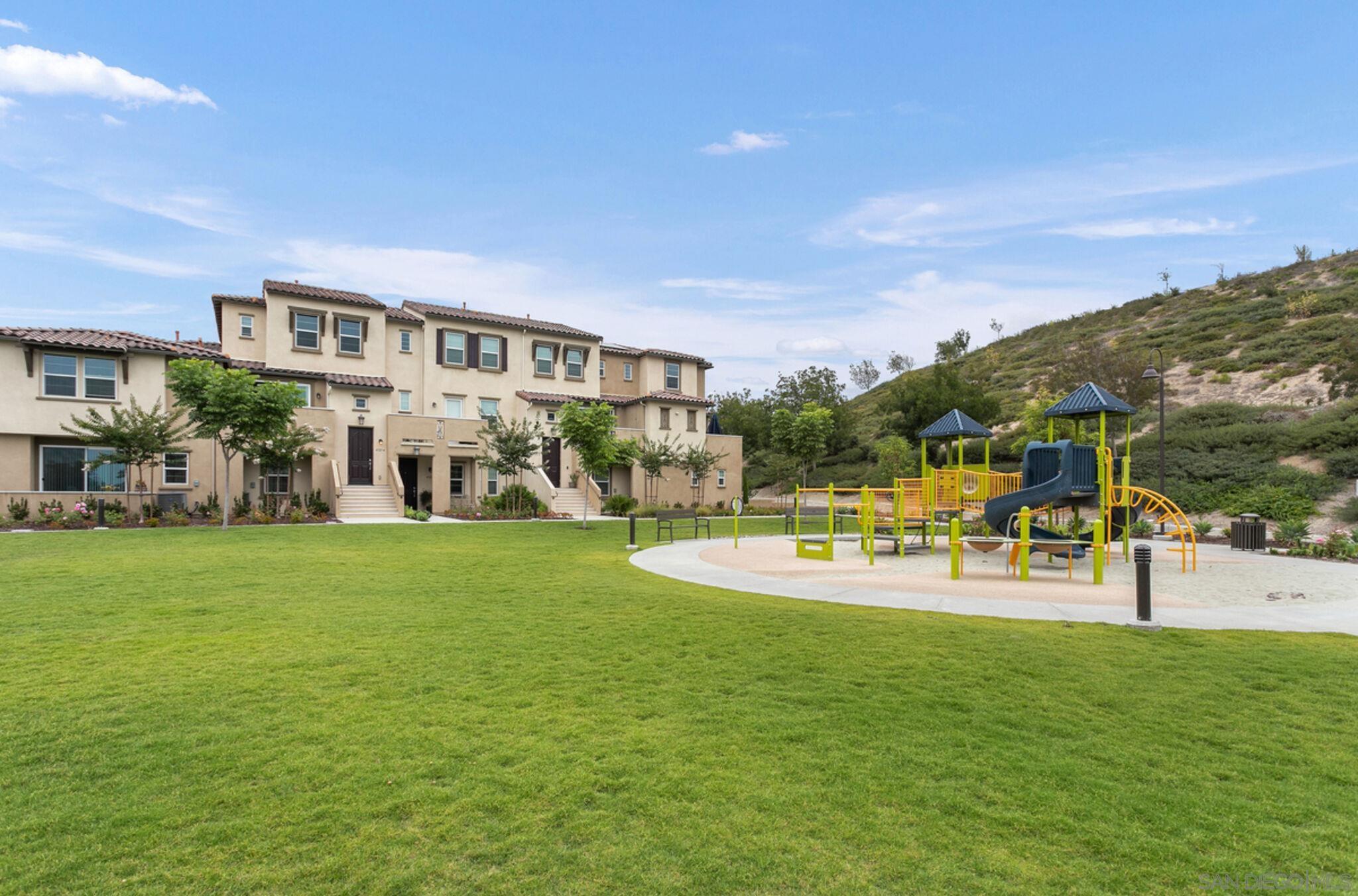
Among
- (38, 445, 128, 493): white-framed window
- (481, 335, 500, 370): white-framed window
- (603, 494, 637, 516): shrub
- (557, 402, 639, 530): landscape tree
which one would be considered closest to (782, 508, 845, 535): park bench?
(557, 402, 639, 530): landscape tree

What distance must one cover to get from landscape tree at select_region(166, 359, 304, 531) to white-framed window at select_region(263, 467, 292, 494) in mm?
4607

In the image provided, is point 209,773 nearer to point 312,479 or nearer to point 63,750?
point 63,750

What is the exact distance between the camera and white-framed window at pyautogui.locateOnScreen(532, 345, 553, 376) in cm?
3750

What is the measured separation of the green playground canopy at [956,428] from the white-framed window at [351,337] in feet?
85.2

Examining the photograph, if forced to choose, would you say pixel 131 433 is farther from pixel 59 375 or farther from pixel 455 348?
pixel 455 348

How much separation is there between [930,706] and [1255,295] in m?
76.3

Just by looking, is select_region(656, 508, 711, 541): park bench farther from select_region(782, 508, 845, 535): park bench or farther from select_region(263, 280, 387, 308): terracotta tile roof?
select_region(263, 280, 387, 308): terracotta tile roof

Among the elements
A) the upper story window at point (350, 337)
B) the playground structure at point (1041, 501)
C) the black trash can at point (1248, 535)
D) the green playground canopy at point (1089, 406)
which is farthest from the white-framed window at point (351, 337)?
the black trash can at point (1248, 535)

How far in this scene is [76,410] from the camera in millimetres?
26078

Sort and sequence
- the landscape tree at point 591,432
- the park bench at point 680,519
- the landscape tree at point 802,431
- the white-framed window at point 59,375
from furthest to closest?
1. the landscape tree at point 802,431
2. the landscape tree at point 591,432
3. the white-framed window at point 59,375
4. the park bench at point 680,519

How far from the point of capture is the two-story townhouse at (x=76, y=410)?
82.7ft

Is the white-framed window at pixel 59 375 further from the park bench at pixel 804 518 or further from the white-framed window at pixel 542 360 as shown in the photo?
the park bench at pixel 804 518

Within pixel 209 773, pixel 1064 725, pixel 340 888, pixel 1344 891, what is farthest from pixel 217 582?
pixel 1344 891

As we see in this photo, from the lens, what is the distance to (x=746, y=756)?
4676 mm
